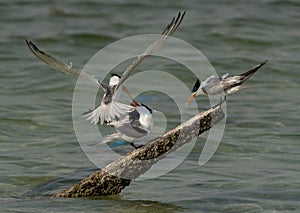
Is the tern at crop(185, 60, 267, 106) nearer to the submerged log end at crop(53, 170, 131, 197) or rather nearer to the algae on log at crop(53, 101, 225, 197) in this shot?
the algae on log at crop(53, 101, 225, 197)

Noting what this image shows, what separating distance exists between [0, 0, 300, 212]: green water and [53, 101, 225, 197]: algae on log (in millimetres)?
183

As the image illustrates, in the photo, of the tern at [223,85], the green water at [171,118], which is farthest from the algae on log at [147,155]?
the tern at [223,85]

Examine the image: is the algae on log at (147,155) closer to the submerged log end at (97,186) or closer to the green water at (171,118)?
the submerged log end at (97,186)

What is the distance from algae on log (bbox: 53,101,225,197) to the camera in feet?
23.1

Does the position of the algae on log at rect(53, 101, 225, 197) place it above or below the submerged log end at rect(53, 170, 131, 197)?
above

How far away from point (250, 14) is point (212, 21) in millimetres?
998

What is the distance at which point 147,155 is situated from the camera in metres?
7.11

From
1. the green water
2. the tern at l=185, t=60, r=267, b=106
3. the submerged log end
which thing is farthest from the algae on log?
the tern at l=185, t=60, r=267, b=106

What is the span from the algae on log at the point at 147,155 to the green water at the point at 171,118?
18 cm

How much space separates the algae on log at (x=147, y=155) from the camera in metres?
7.03

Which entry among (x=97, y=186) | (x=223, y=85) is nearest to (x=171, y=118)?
(x=223, y=85)

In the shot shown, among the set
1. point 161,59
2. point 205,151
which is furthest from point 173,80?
point 205,151

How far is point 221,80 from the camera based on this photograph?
24.8ft

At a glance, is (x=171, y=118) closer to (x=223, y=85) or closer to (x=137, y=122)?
(x=223, y=85)
